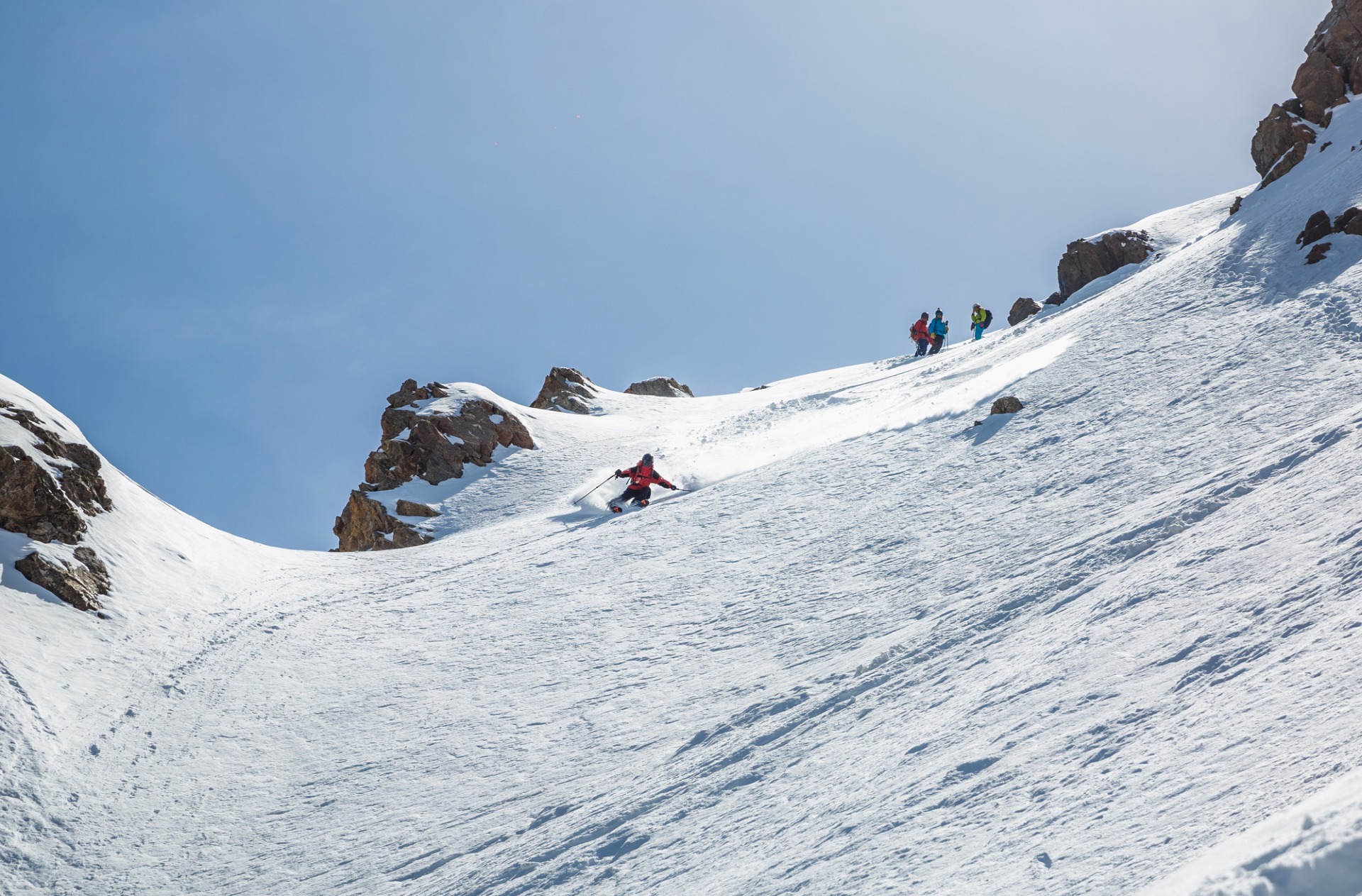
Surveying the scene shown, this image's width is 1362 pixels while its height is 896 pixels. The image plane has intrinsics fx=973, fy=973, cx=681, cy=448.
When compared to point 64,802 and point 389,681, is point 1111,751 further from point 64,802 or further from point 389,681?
point 64,802

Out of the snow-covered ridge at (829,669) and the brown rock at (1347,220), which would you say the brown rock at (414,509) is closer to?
the snow-covered ridge at (829,669)

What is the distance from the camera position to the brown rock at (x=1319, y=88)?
2395 cm

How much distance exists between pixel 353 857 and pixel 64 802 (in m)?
3.47

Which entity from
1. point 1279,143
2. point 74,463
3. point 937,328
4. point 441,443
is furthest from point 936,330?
point 74,463

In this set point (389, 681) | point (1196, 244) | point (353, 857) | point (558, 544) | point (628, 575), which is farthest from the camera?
point (1196, 244)

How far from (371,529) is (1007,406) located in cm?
1498

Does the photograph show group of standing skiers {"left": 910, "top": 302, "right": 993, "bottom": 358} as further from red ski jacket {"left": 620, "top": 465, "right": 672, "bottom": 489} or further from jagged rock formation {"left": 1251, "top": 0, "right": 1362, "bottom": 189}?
red ski jacket {"left": 620, "top": 465, "right": 672, "bottom": 489}

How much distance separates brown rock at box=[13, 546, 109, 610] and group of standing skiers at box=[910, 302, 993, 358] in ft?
83.6

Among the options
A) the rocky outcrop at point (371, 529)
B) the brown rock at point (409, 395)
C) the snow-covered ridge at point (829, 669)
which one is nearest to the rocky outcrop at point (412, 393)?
the brown rock at point (409, 395)

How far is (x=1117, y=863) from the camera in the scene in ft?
14.0

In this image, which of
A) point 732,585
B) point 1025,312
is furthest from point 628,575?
point 1025,312

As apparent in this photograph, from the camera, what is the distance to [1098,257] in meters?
31.1

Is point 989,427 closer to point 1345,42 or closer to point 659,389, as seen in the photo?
point 1345,42

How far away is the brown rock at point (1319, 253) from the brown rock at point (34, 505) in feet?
66.4
